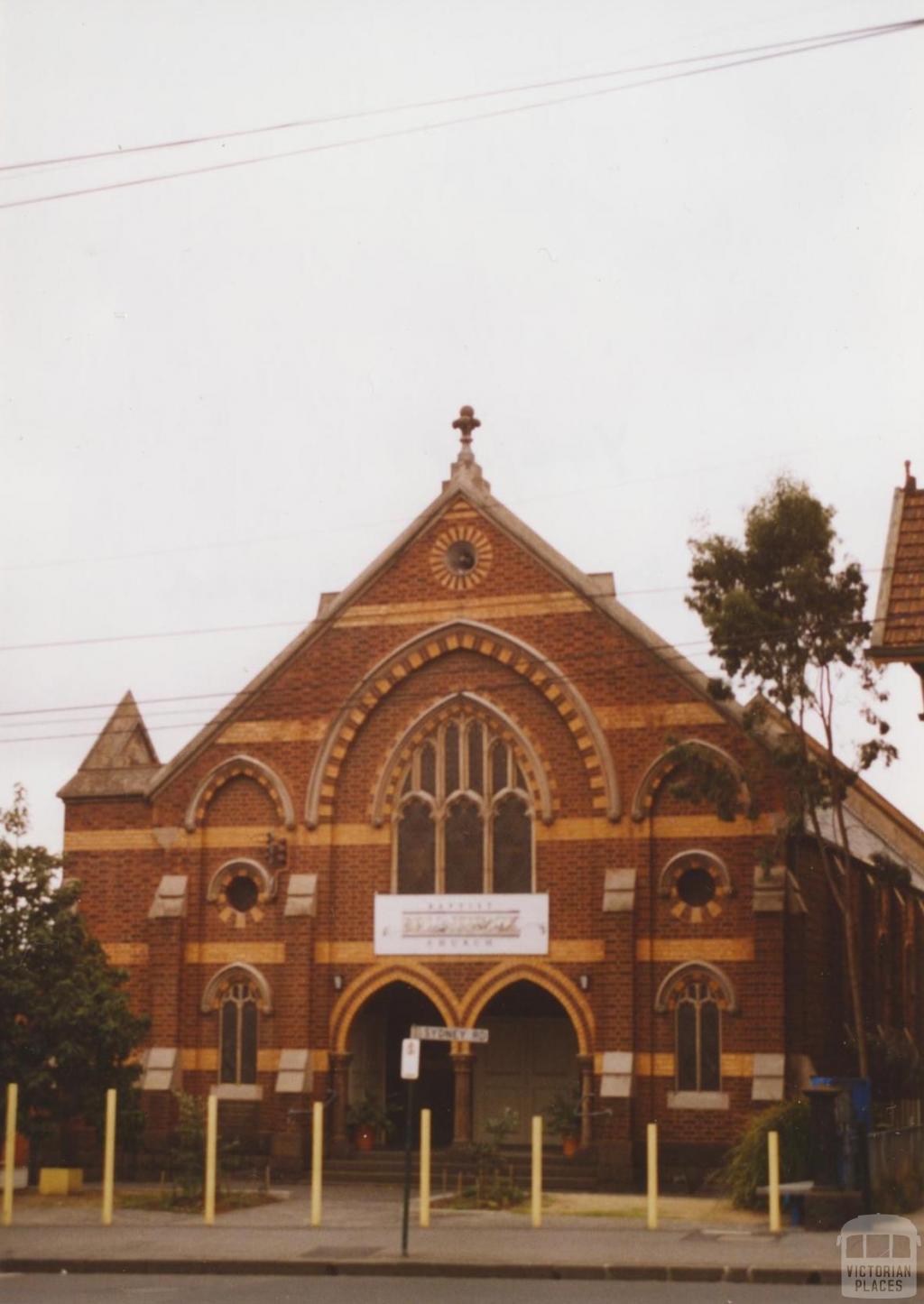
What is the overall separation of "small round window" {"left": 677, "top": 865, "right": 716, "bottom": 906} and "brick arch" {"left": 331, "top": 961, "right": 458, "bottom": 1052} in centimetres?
433

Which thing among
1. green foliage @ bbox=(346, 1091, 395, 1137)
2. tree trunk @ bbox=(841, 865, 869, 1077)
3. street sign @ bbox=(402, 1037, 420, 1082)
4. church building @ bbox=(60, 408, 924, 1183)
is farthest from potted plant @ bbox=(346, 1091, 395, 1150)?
street sign @ bbox=(402, 1037, 420, 1082)

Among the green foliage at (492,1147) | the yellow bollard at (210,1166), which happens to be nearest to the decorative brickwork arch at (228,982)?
the green foliage at (492,1147)

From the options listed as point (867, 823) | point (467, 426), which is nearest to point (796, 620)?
point (467, 426)

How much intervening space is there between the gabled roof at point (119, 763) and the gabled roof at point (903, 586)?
16.2 meters

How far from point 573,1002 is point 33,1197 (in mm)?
9046

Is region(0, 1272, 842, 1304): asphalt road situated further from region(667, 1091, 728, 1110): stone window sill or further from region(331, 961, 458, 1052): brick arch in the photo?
region(331, 961, 458, 1052): brick arch

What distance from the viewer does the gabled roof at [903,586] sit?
1942 centimetres

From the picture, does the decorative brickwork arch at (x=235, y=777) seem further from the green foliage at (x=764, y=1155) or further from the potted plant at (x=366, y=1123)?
the green foliage at (x=764, y=1155)

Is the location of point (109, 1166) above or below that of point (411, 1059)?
below

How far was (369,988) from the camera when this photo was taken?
31203 millimetres

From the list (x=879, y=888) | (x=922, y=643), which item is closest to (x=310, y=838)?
(x=879, y=888)

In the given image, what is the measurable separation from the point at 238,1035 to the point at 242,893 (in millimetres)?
2465

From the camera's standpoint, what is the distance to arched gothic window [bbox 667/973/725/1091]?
2930cm

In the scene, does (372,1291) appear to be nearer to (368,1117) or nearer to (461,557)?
(368,1117)
